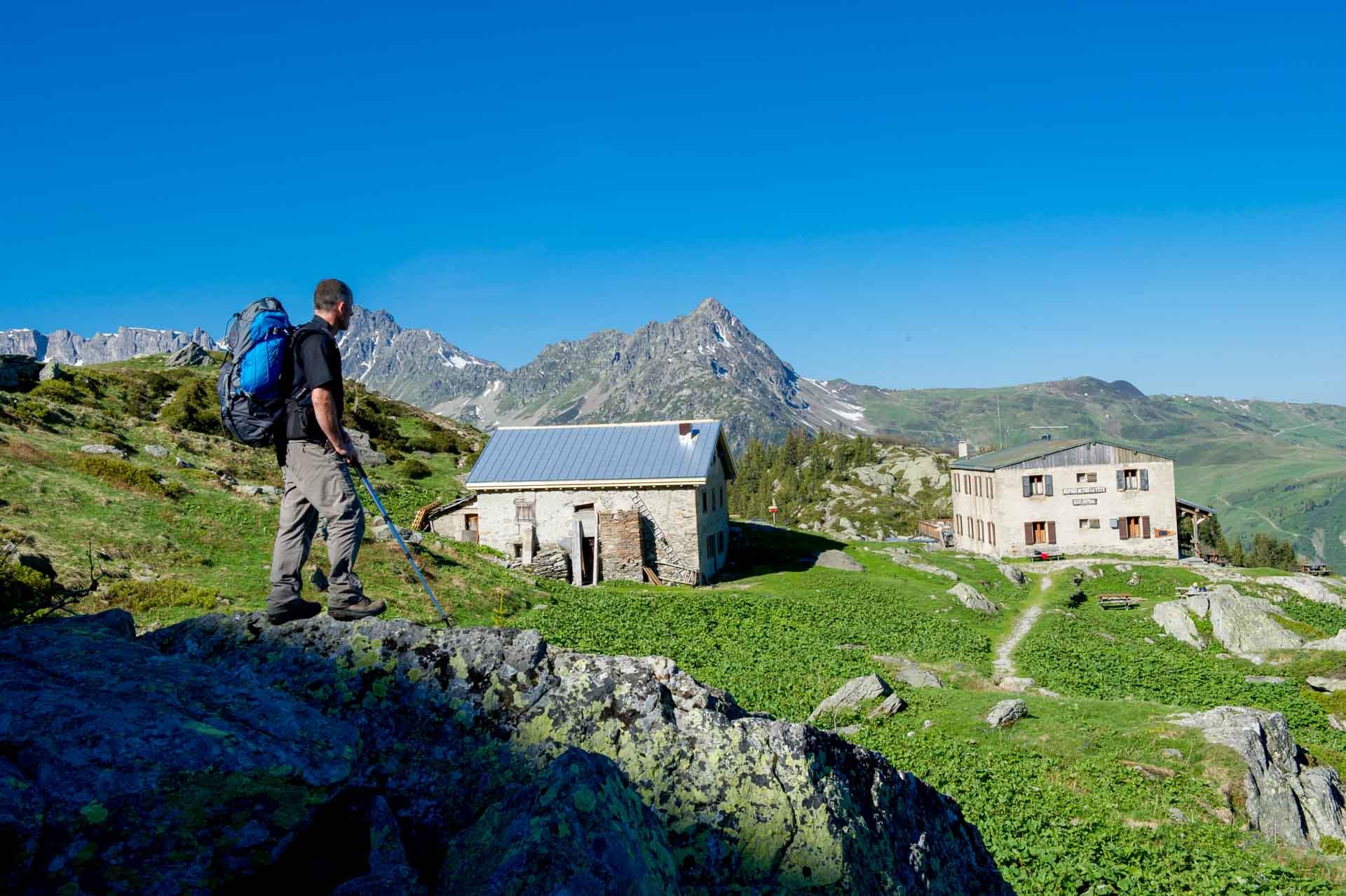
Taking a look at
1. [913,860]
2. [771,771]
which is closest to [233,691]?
[771,771]

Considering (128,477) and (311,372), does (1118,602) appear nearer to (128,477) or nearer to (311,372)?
(128,477)

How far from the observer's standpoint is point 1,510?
20234 mm

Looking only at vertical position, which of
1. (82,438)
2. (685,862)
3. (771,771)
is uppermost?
(82,438)

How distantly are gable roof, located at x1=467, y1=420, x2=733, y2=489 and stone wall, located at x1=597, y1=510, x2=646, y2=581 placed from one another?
5.88 feet

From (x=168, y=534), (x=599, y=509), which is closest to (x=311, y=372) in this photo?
(x=168, y=534)

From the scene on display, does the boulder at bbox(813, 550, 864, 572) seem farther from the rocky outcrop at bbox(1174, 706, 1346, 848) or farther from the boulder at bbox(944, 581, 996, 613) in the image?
the rocky outcrop at bbox(1174, 706, 1346, 848)

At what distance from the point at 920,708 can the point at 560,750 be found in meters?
14.2

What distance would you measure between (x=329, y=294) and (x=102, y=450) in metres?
28.3

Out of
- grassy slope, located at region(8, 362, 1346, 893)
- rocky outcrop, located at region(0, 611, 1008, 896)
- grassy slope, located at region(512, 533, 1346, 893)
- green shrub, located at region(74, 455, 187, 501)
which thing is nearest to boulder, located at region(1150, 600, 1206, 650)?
grassy slope, located at region(512, 533, 1346, 893)

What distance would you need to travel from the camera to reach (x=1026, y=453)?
58438 millimetres

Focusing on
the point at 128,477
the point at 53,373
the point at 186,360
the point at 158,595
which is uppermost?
the point at 186,360

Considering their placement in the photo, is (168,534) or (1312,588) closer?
(168,534)

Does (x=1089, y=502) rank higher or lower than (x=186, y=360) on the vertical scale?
lower

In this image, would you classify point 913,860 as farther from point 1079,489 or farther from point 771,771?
point 1079,489
